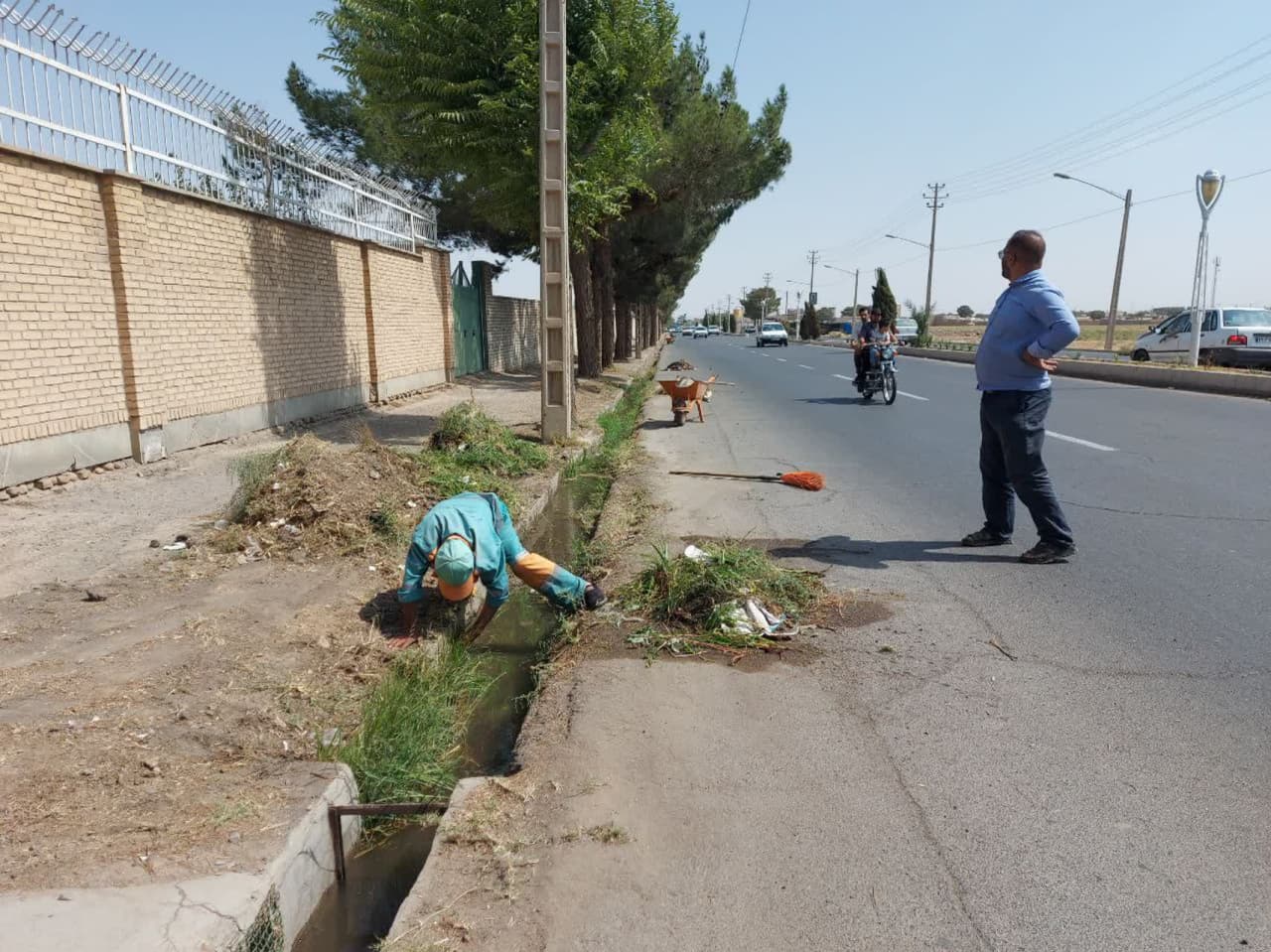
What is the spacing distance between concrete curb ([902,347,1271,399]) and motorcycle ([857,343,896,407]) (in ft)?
21.0

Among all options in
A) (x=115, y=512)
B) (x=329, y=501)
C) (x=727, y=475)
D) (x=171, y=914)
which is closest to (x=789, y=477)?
(x=727, y=475)

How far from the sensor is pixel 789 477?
26.2 feet

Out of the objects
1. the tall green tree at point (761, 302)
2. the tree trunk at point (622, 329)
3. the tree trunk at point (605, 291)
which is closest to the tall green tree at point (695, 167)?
the tree trunk at point (605, 291)

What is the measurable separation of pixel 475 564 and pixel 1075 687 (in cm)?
275

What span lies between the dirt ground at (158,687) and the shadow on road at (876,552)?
2629 millimetres

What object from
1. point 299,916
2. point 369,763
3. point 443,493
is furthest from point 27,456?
point 299,916

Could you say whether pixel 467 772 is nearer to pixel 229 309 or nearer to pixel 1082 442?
pixel 229 309

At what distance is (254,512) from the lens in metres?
5.65

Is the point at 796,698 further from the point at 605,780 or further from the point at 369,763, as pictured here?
the point at 369,763

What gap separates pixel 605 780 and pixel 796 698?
0.99 metres

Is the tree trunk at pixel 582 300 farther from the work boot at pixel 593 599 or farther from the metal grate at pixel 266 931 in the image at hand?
the metal grate at pixel 266 931

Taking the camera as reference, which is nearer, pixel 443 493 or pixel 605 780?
pixel 605 780

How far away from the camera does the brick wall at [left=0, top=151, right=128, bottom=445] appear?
6.52 m

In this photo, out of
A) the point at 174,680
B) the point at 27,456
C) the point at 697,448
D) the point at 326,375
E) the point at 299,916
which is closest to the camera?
the point at 299,916
